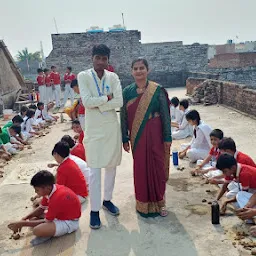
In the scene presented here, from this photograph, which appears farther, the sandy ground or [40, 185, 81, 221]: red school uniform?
[40, 185, 81, 221]: red school uniform

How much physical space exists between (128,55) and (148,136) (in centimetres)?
1887

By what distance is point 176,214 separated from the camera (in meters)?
3.97

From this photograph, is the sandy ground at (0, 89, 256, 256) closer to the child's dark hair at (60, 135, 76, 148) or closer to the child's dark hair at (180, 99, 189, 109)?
the child's dark hair at (60, 135, 76, 148)

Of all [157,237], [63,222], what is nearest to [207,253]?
[157,237]

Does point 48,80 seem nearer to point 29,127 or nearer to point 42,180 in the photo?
point 29,127

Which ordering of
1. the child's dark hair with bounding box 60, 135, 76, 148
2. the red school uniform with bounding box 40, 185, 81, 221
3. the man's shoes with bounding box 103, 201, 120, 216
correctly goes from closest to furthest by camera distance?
the red school uniform with bounding box 40, 185, 81, 221 < the man's shoes with bounding box 103, 201, 120, 216 < the child's dark hair with bounding box 60, 135, 76, 148

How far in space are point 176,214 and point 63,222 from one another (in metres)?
1.37

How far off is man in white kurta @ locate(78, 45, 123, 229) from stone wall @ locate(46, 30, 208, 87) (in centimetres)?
1696

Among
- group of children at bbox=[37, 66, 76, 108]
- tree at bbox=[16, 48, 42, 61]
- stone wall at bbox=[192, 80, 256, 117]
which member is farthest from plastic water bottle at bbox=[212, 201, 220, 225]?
tree at bbox=[16, 48, 42, 61]

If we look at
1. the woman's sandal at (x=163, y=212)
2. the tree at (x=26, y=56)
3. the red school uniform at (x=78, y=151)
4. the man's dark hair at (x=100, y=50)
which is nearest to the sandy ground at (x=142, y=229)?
the woman's sandal at (x=163, y=212)

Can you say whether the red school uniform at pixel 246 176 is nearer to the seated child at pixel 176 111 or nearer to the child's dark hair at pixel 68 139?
the child's dark hair at pixel 68 139

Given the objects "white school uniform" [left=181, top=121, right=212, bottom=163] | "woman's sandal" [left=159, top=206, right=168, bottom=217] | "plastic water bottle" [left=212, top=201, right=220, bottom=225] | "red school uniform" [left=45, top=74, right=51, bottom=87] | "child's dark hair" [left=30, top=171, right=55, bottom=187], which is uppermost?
"red school uniform" [left=45, top=74, right=51, bottom=87]

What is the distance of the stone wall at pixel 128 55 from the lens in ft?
69.4

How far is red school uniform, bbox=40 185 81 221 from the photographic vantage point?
11.3ft
